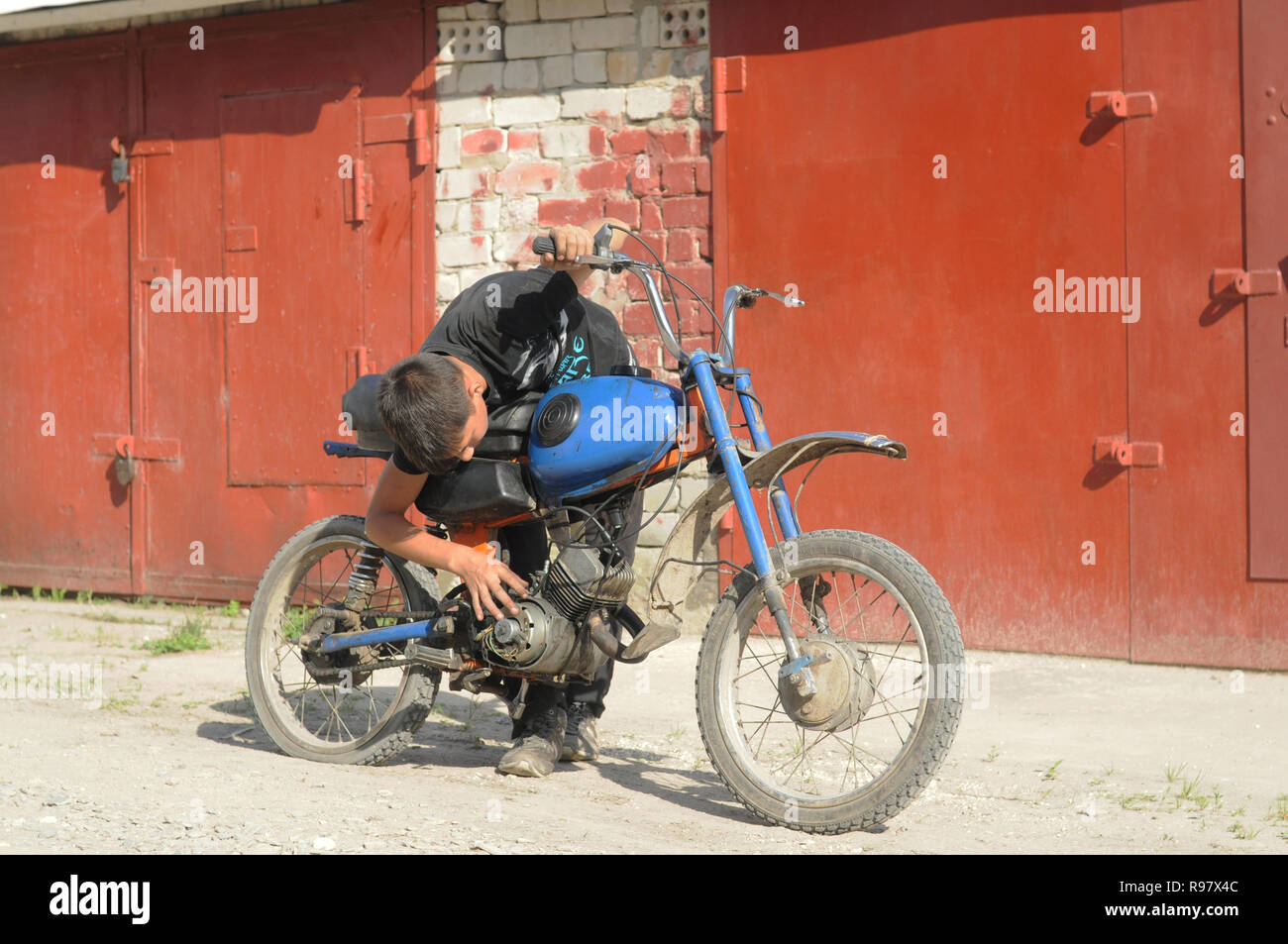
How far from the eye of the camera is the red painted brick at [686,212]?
6.87m

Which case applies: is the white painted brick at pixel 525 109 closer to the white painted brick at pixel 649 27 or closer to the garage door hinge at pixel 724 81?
the white painted brick at pixel 649 27

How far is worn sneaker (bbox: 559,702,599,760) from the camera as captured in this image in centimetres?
444

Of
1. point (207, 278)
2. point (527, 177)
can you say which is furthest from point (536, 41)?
point (207, 278)

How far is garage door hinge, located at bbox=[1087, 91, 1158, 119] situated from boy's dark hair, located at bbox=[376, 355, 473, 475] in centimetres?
358

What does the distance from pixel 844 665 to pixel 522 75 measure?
15.1 feet

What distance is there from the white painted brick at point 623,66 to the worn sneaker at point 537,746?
3.74m

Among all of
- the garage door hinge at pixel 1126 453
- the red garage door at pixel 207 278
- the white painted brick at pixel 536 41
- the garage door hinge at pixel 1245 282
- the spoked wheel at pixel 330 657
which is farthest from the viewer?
the red garage door at pixel 207 278

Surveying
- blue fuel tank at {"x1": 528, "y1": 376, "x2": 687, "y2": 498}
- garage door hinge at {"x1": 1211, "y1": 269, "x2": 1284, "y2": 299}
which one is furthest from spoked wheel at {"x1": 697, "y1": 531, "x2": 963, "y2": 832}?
garage door hinge at {"x1": 1211, "y1": 269, "x2": 1284, "y2": 299}

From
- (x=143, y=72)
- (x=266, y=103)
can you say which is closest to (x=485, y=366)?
(x=266, y=103)

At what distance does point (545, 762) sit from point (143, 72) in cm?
570

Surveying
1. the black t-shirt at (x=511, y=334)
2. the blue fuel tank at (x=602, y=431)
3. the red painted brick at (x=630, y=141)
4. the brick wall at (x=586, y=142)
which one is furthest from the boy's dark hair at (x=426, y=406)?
the red painted brick at (x=630, y=141)

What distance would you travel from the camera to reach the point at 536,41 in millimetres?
7184

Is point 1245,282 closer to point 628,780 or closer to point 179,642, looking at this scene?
point 628,780

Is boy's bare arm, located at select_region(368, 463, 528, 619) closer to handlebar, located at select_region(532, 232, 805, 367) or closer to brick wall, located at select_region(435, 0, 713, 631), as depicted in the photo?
handlebar, located at select_region(532, 232, 805, 367)
